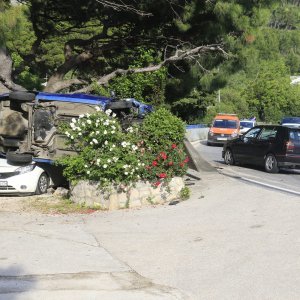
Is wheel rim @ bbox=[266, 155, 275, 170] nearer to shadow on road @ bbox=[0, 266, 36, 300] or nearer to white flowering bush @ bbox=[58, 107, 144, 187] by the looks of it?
white flowering bush @ bbox=[58, 107, 144, 187]

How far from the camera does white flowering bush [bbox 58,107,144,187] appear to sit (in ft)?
33.8

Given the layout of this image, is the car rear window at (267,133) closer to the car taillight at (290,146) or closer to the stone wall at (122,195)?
the car taillight at (290,146)

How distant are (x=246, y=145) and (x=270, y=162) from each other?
1.43m

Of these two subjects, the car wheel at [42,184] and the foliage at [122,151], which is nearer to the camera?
the foliage at [122,151]

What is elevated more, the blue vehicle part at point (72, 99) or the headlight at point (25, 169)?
the blue vehicle part at point (72, 99)

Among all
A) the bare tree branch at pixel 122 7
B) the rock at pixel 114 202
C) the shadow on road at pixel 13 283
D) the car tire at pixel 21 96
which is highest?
the bare tree branch at pixel 122 7

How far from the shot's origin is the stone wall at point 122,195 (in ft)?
34.0

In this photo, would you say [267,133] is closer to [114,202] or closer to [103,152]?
[103,152]

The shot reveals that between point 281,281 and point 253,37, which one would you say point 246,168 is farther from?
point 281,281

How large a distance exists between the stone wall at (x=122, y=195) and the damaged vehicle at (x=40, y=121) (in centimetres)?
165

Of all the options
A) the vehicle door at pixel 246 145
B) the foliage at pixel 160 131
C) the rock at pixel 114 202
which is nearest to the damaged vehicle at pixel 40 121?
the foliage at pixel 160 131

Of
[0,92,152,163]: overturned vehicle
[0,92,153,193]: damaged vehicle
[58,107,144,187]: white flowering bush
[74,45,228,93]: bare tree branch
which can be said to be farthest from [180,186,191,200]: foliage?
[74,45,228,93]: bare tree branch

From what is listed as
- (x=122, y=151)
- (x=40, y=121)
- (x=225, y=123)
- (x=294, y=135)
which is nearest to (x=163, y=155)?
(x=122, y=151)

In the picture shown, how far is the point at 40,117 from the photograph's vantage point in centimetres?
1273
